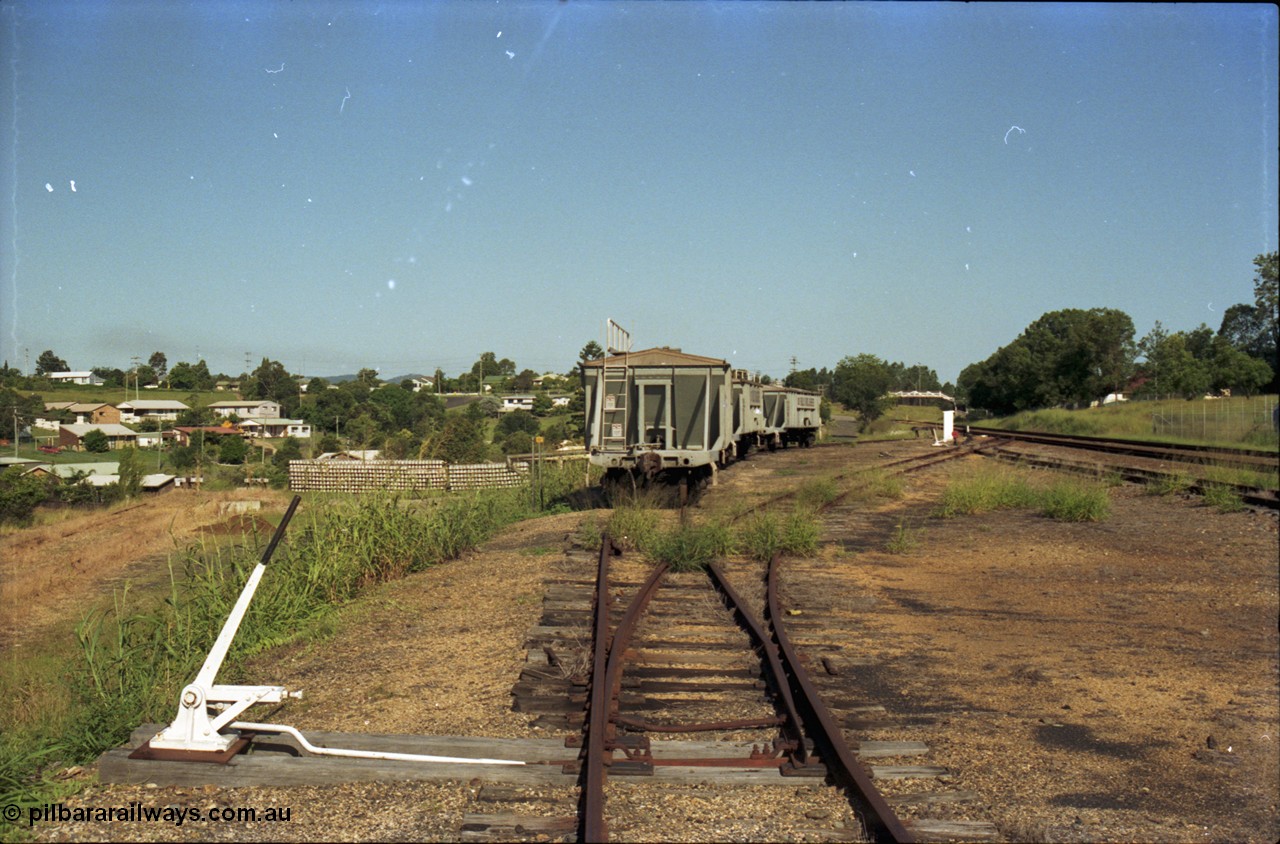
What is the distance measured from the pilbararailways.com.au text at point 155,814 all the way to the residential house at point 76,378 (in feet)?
96.6

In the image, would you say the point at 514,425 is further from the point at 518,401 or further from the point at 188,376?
the point at 518,401

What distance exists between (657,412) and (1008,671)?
36.0 ft

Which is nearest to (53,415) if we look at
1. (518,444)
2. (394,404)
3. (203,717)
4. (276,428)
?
(518,444)

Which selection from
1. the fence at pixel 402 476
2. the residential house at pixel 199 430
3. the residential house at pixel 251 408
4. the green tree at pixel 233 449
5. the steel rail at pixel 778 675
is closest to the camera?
the steel rail at pixel 778 675

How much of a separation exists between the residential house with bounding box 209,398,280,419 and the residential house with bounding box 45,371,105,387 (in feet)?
48.1

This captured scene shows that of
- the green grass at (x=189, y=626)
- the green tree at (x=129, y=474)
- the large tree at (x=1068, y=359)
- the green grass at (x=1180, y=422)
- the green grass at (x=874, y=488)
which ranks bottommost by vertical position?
the green tree at (x=129, y=474)

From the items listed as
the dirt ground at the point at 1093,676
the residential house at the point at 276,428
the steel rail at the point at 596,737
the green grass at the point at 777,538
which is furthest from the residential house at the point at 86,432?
the steel rail at the point at 596,737

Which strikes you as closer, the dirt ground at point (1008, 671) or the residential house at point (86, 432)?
the dirt ground at point (1008, 671)

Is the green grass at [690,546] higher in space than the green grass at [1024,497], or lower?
lower

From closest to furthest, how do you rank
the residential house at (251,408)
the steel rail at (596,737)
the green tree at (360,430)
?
the steel rail at (596,737) → the green tree at (360,430) → the residential house at (251,408)

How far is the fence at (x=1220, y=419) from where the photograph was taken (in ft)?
96.9

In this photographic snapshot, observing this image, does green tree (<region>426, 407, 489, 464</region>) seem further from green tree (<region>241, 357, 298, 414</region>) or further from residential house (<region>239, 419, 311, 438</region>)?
green tree (<region>241, 357, 298, 414</region>)

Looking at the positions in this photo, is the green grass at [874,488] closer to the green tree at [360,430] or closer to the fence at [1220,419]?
the fence at [1220,419]

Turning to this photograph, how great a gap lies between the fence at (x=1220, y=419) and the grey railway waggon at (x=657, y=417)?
60.5 feet
